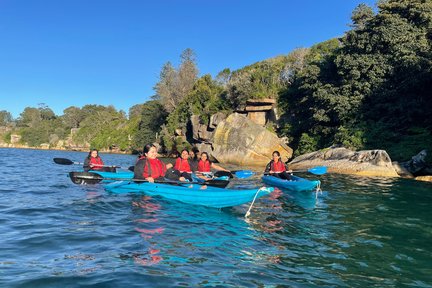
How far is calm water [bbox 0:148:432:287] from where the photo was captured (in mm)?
4332

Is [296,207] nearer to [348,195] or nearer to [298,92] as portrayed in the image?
[348,195]

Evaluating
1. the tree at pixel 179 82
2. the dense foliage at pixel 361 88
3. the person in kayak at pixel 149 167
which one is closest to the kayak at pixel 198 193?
the person in kayak at pixel 149 167

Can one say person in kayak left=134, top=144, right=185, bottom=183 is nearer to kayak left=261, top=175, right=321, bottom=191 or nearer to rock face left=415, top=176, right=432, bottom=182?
kayak left=261, top=175, right=321, bottom=191

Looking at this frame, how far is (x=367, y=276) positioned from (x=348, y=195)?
786cm

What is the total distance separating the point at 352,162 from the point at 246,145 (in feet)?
30.8

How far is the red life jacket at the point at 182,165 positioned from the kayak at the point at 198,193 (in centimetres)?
195

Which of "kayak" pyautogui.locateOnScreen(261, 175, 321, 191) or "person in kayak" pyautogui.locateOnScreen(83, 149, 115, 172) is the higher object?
"person in kayak" pyautogui.locateOnScreen(83, 149, 115, 172)

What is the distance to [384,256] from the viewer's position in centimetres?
551

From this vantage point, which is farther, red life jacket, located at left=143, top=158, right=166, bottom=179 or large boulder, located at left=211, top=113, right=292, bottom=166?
large boulder, located at left=211, top=113, right=292, bottom=166

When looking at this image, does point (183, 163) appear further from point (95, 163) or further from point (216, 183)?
point (95, 163)

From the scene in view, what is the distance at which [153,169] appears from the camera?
1022 centimetres

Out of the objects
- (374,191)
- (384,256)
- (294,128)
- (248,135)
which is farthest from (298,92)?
(384,256)

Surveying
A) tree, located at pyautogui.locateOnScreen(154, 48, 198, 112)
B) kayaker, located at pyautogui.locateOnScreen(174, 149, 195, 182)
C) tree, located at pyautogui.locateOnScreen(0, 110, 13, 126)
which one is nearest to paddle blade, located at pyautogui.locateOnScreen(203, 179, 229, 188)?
kayaker, located at pyautogui.locateOnScreen(174, 149, 195, 182)

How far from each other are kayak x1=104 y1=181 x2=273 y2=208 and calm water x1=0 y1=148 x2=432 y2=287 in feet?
0.66
